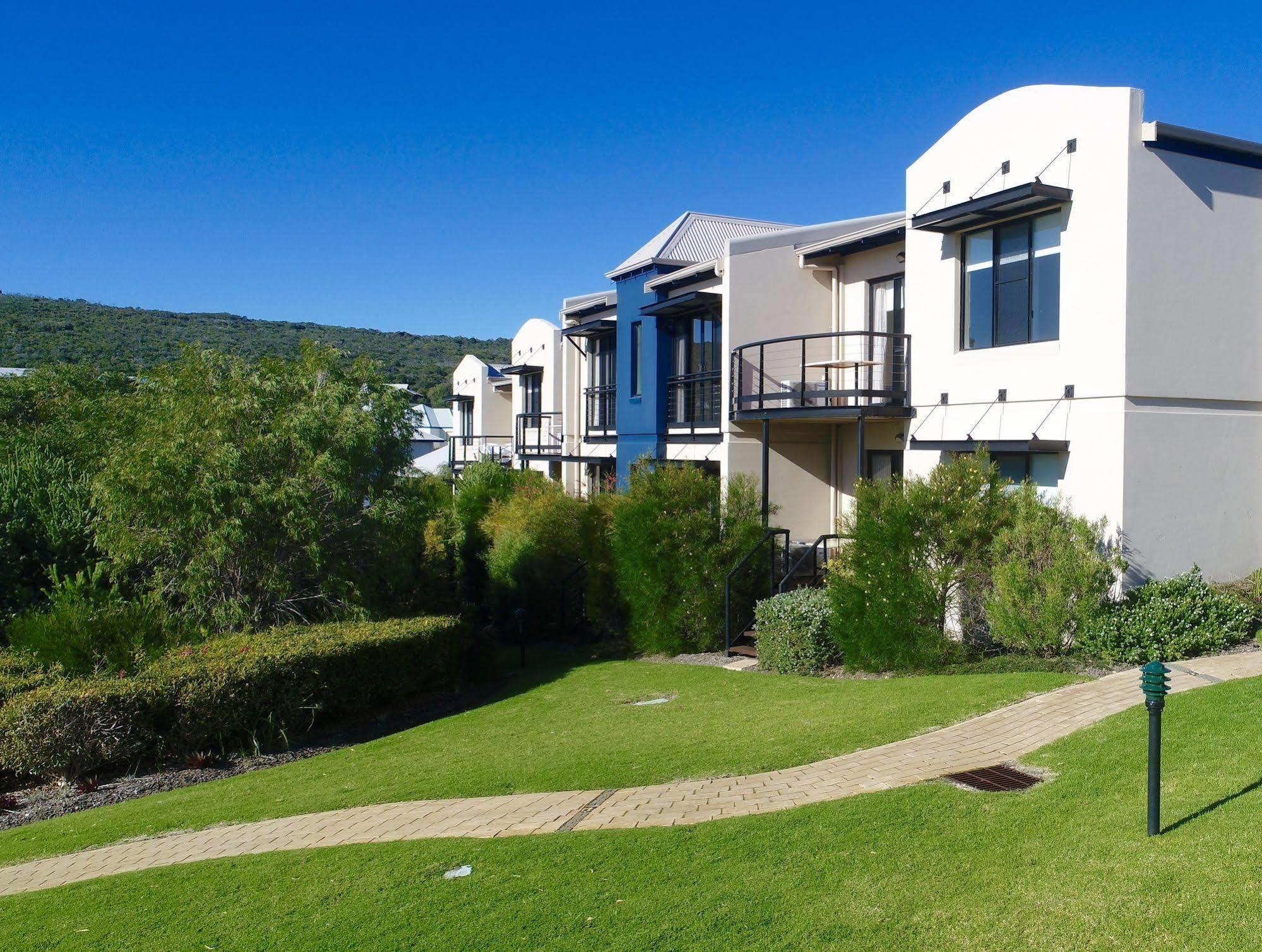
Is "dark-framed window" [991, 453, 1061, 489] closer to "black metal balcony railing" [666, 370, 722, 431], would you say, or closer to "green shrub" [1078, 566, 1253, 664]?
"green shrub" [1078, 566, 1253, 664]

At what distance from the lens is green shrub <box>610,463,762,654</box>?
54.0 ft

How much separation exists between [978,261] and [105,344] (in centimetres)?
7021

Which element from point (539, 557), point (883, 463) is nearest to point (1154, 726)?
point (883, 463)

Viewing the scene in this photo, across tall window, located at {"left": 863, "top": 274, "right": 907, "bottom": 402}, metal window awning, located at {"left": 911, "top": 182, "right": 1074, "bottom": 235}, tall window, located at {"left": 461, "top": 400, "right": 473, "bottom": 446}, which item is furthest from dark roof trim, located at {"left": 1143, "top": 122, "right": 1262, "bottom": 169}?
tall window, located at {"left": 461, "top": 400, "right": 473, "bottom": 446}

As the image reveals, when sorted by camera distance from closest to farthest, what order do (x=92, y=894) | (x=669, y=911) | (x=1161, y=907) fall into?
1. (x=1161, y=907)
2. (x=669, y=911)
3. (x=92, y=894)

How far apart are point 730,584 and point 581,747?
6674 mm

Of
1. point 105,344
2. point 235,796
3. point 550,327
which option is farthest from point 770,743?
point 105,344

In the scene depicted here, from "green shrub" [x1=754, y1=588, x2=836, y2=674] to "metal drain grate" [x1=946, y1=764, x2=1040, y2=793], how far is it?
611 cm

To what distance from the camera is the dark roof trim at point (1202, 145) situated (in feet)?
41.7

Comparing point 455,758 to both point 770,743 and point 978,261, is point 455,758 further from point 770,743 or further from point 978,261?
point 978,261

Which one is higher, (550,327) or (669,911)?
(550,327)

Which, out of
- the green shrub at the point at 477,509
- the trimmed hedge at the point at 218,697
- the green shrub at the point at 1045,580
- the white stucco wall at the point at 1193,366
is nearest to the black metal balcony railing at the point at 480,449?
the green shrub at the point at 477,509

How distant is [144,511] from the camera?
14.0 m

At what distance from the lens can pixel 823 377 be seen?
18781 mm
